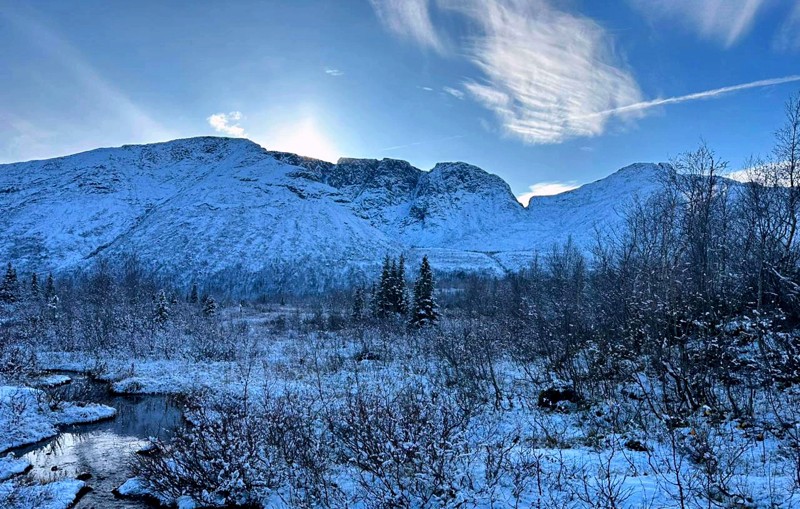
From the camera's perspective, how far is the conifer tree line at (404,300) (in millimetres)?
35750

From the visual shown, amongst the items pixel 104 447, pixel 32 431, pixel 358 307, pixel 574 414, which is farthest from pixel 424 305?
pixel 32 431

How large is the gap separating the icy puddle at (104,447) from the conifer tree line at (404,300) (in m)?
19.9

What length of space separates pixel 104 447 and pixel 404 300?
30790 mm

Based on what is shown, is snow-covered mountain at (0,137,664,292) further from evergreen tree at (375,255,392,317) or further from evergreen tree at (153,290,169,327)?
evergreen tree at (153,290,169,327)

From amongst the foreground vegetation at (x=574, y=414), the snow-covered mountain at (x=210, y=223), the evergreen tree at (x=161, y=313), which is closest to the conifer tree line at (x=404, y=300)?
the foreground vegetation at (x=574, y=414)

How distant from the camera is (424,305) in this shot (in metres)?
35.8

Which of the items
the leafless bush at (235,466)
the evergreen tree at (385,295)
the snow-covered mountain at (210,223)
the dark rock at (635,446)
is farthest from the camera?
the snow-covered mountain at (210,223)

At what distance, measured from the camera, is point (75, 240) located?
399 feet

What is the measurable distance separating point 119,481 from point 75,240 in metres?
139

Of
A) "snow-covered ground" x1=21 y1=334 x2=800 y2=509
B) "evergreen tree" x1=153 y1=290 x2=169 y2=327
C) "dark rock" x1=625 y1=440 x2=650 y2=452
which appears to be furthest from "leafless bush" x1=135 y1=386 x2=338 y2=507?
"evergreen tree" x1=153 y1=290 x2=169 y2=327

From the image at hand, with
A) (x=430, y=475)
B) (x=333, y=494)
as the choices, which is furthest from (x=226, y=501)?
(x=430, y=475)

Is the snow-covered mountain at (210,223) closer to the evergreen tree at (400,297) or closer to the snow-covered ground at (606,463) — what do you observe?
the evergreen tree at (400,297)

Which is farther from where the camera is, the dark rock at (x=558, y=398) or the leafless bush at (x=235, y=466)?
the dark rock at (x=558, y=398)

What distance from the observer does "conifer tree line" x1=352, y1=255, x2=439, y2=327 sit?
35750 millimetres
